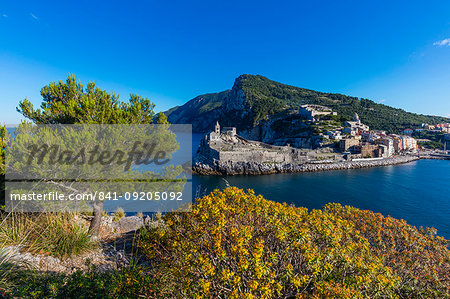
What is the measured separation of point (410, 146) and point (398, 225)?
88.3m

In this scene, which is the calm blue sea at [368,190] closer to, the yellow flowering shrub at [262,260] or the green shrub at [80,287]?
the yellow flowering shrub at [262,260]

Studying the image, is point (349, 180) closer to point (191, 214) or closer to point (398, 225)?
point (398, 225)

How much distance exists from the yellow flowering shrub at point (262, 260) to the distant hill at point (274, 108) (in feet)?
283

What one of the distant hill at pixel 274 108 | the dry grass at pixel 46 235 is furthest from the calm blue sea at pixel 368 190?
the distant hill at pixel 274 108

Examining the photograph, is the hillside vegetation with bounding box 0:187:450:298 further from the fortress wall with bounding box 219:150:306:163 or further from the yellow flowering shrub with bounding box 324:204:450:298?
the fortress wall with bounding box 219:150:306:163

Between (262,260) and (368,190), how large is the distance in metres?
33.7

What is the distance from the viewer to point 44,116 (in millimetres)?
5961

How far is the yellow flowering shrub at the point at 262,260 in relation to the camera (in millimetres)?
2414

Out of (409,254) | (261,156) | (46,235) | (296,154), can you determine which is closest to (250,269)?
(409,254)

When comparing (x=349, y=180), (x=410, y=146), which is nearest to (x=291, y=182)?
(x=349, y=180)

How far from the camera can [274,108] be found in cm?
9425

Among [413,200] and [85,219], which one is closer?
[85,219]

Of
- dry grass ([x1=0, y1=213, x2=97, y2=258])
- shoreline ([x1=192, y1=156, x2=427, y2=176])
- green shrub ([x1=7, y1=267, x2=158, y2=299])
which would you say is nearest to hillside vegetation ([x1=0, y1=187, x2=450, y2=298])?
green shrub ([x1=7, y1=267, x2=158, y2=299])

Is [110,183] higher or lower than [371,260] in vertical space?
higher
